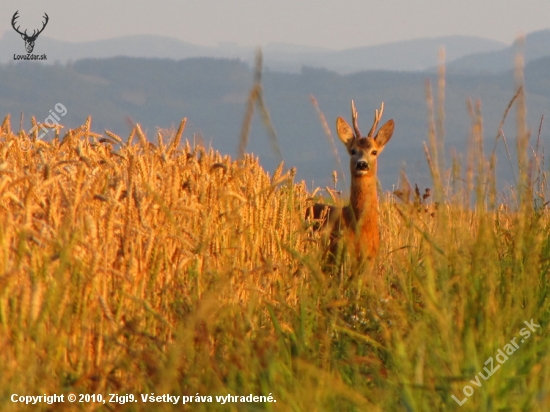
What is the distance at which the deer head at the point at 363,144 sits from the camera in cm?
891

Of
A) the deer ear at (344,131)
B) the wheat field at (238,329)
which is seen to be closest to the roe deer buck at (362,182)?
the deer ear at (344,131)

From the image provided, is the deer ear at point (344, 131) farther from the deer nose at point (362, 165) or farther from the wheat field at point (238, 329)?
the wheat field at point (238, 329)

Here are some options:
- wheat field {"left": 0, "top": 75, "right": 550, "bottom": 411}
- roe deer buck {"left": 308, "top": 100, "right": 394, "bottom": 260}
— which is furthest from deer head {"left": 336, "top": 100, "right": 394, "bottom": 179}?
wheat field {"left": 0, "top": 75, "right": 550, "bottom": 411}

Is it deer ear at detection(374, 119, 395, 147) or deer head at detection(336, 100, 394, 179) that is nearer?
deer head at detection(336, 100, 394, 179)

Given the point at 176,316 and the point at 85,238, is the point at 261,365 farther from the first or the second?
the point at 85,238

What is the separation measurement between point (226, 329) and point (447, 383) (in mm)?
1067

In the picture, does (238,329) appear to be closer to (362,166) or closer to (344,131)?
(362,166)

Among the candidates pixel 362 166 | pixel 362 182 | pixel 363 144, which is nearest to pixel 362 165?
pixel 362 166

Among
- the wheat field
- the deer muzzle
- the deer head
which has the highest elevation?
the deer head

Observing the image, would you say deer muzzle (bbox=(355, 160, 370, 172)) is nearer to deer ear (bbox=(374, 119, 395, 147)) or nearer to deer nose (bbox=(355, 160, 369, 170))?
deer nose (bbox=(355, 160, 369, 170))

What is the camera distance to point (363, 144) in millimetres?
9273

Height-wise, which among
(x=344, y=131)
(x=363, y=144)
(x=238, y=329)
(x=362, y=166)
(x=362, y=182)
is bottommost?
(x=238, y=329)

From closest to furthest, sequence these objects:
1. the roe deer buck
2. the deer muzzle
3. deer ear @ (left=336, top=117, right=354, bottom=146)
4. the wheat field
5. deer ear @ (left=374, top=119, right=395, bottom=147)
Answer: the wheat field → the roe deer buck → the deer muzzle → deer ear @ (left=374, top=119, right=395, bottom=147) → deer ear @ (left=336, top=117, right=354, bottom=146)

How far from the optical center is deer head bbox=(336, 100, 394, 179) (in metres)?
8.91
